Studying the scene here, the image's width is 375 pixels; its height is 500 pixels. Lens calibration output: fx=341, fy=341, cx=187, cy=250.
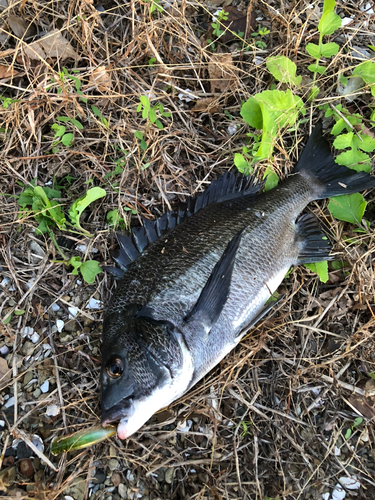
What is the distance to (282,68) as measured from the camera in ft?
8.60

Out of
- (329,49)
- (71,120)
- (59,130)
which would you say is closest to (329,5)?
(329,49)

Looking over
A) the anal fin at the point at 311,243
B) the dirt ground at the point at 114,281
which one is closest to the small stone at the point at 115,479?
the dirt ground at the point at 114,281

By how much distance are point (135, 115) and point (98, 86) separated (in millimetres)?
352

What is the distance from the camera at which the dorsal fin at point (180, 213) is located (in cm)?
235

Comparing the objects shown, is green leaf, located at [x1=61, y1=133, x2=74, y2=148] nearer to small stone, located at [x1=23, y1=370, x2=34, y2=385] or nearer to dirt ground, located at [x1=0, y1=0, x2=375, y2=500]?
dirt ground, located at [x1=0, y1=0, x2=375, y2=500]

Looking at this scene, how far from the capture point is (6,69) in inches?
104

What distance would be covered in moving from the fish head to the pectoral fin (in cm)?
17

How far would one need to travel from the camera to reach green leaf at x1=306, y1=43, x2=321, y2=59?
104 inches

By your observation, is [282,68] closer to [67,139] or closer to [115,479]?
[67,139]

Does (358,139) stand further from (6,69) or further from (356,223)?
(6,69)

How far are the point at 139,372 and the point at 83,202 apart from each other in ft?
4.11

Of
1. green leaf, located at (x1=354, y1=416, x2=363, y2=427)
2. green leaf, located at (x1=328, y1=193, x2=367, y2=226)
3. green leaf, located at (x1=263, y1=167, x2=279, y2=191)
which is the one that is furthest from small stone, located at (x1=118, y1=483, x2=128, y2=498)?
green leaf, located at (x1=328, y1=193, x2=367, y2=226)

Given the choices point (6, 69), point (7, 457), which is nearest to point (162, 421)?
point (7, 457)

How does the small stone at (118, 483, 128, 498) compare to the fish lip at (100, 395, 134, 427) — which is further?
the small stone at (118, 483, 128, 498)
